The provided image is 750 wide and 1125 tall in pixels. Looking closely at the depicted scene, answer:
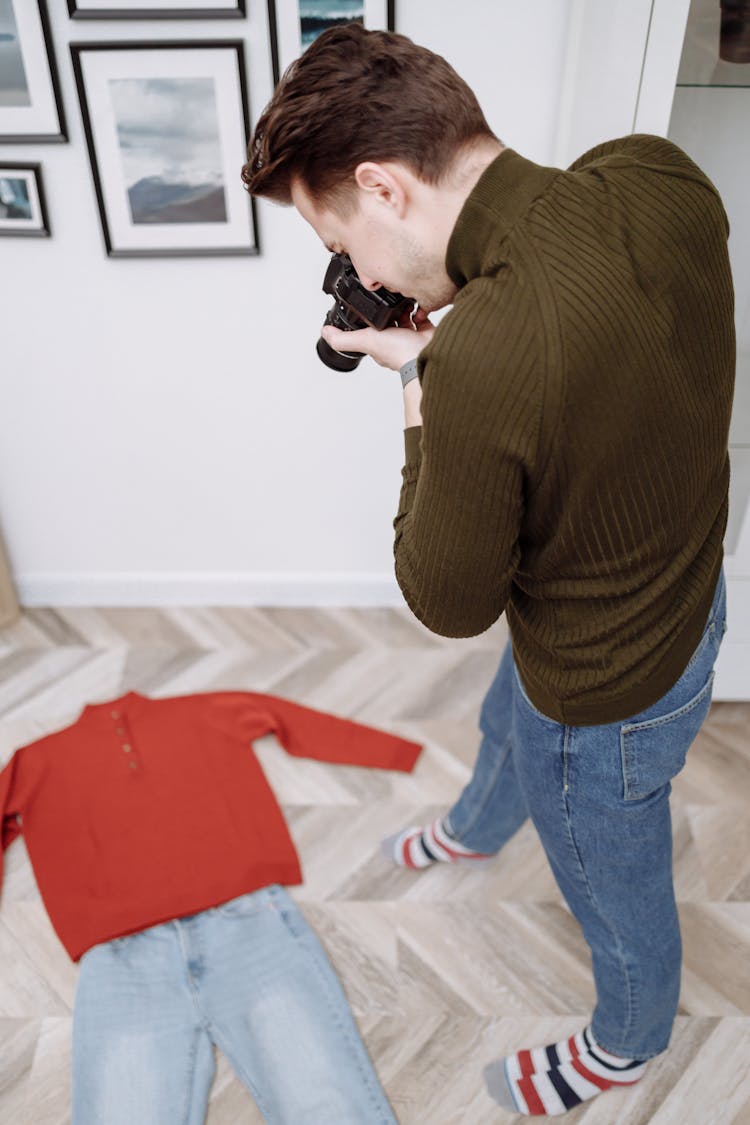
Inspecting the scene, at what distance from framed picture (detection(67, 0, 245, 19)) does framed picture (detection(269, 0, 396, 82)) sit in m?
0.06

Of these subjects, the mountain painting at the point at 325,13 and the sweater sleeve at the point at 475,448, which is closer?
the sweater sleeve at the point at 475,448

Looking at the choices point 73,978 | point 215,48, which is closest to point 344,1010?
point 73,978

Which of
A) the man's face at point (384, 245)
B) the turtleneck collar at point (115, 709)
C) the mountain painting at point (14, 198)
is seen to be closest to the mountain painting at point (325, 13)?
the mountain painting at point (14, 198)

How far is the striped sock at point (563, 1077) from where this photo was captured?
50.2 inches

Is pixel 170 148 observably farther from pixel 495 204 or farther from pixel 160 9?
pixel 495 204

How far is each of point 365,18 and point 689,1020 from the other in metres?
1.76

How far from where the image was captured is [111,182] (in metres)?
1.65

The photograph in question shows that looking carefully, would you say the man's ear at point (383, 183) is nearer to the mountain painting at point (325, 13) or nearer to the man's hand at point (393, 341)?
the man's hand at point (393, 341)

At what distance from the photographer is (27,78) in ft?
5.07

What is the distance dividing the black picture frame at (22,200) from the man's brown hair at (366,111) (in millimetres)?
1117

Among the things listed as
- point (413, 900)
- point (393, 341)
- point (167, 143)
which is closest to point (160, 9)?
point (167, 143)

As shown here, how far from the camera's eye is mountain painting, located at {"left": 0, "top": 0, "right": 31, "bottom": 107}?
1499 millimetres

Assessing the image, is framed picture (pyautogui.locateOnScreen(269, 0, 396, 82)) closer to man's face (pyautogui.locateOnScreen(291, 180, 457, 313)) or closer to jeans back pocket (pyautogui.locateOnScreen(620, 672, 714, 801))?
man's face (pyautogui.locateOnScreen(291, 180, 457, 313))

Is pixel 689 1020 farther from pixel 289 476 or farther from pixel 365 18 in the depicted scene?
pixel 365 18
